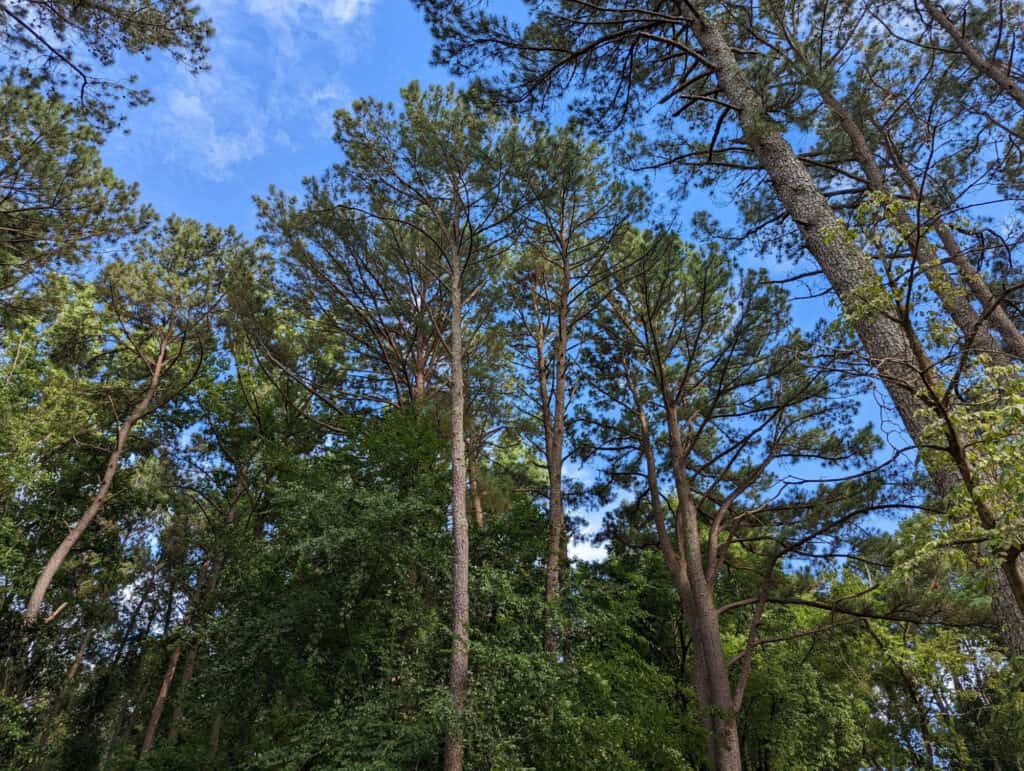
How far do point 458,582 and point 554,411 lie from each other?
4.50 m

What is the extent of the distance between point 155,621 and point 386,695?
1491 centimetres

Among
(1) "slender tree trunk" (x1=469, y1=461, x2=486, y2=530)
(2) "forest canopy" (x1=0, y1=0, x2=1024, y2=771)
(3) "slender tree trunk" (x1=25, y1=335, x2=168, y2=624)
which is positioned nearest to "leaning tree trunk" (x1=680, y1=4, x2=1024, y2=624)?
(2) "forest canopy" (x1=0, y1=0, x2=1024, y2=771)

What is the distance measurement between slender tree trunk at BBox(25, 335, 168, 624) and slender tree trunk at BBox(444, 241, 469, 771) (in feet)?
29.1

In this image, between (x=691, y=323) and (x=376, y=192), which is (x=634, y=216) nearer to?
(x=691, y=323)

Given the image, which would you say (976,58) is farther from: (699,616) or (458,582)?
(458,582)

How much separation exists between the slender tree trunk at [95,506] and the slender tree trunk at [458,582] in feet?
29.1

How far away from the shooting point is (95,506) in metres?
11.0

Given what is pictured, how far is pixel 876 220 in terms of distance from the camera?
9.48ft

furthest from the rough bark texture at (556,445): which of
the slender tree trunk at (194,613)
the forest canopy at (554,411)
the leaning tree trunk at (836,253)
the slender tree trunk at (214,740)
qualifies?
the slender tree trunk at (194,613)

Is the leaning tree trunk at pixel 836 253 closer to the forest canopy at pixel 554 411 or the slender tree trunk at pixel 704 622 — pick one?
the forest canopy at pixel 554 411

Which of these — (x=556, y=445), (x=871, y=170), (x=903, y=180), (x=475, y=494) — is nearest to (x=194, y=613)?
(x=475, y=494)

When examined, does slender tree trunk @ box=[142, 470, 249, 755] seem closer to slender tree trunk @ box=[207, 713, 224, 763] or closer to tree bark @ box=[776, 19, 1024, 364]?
slender tree trunk @ box=[207, 713, 224, 763]

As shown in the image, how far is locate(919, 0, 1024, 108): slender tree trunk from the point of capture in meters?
6.27

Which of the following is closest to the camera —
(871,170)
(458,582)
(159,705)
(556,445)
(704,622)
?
(458,582)
